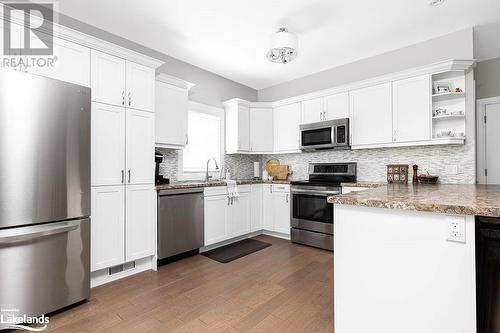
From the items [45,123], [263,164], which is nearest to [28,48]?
[45,123]

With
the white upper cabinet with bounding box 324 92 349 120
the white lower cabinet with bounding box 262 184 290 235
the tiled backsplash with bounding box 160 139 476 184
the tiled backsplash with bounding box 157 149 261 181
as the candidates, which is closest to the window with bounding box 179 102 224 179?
the tiled backsplash with bounding box 157 149 261 181

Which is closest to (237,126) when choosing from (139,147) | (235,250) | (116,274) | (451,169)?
(139,147)

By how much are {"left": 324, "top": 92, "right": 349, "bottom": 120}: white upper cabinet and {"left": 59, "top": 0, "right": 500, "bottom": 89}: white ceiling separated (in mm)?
600

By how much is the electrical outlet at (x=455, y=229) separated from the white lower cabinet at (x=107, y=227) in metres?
2.67

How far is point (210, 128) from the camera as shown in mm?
4324

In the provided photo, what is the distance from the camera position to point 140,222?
2.75m

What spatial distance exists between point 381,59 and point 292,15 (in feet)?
5.84

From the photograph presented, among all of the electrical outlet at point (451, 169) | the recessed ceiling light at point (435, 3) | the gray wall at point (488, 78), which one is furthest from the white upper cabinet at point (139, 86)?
the gray wall at point (488, 78)

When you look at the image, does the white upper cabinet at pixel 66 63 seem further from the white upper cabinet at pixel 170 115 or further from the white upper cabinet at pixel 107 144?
the white upper cabinet at pixel 170 115

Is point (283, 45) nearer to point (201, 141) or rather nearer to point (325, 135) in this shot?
point (325, 135)

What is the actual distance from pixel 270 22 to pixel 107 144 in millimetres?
2200

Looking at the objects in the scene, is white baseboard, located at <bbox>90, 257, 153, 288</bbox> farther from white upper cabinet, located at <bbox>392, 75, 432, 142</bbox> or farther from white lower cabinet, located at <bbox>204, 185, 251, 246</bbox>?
white upper cabinet, located at <bbox>392, 75, 432, 142</bbox>

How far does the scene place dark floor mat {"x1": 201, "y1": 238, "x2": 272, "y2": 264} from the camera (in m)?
3.29

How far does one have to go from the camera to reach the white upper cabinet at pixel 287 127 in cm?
434
